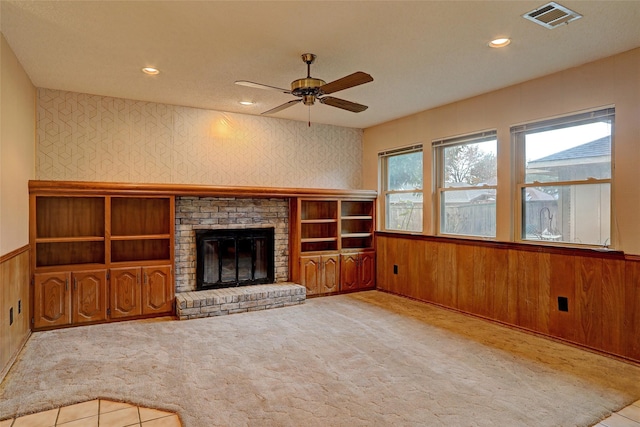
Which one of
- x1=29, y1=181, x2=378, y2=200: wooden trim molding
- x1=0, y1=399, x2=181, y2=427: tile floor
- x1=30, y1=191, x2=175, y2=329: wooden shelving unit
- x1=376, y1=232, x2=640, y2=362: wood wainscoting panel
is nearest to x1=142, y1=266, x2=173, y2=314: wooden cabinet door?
x1=30, y1=191, x2=175, y2=329: wooden shelving unit

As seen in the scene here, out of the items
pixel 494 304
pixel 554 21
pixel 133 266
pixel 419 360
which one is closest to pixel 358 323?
pixel 419 360

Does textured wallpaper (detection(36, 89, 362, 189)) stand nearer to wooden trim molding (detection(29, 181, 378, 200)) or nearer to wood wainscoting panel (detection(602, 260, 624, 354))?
wooden trim molding (detection(29, 181, 378, 200))

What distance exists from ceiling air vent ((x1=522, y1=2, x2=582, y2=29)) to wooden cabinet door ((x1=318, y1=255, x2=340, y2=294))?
417 cm

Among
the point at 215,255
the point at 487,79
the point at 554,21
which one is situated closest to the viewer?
the point at 554,21

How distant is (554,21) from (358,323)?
11.6 ft

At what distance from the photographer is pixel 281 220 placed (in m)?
6.07

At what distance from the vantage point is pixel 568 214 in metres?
3.99

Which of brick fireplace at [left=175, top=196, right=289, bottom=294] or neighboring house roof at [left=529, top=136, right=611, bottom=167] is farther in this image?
brick fireplace at [left=175, top=196, right=289, bottom=294]

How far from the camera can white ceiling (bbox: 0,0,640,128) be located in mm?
2754

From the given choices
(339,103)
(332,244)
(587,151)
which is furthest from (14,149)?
(587,151)

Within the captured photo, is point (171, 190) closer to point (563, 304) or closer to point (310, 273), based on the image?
point (310, 273)

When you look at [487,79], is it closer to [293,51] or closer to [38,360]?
[293,51]

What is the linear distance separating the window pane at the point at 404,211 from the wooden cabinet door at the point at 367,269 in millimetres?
607

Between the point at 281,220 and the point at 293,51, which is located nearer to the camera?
the point at 293,51
